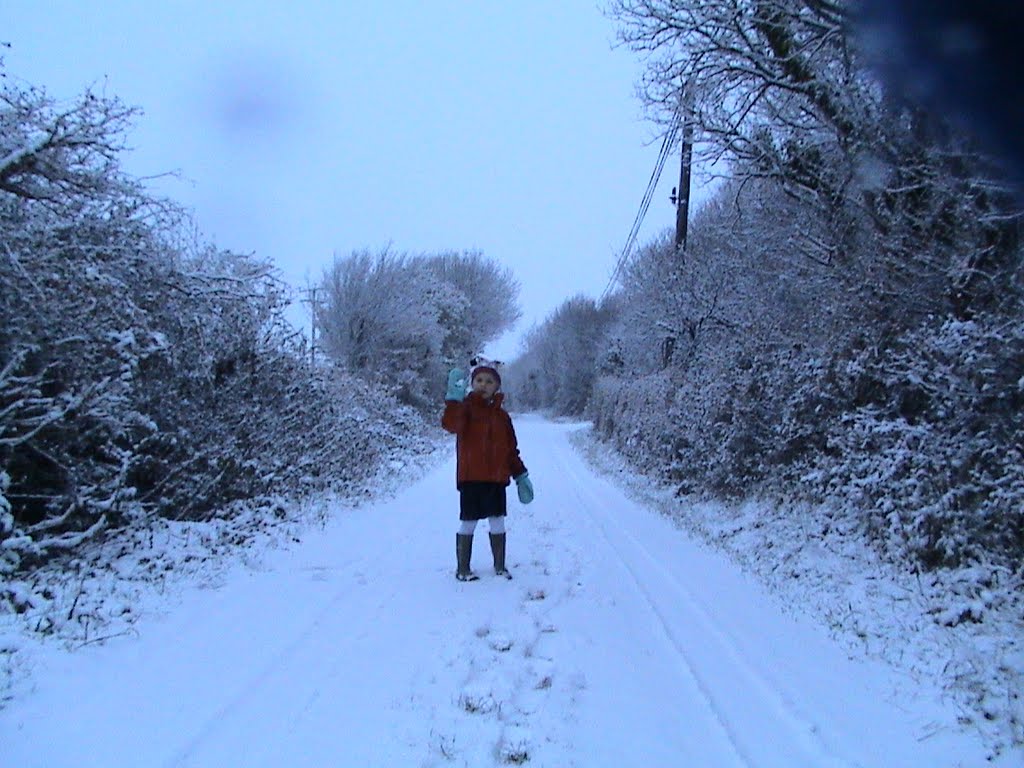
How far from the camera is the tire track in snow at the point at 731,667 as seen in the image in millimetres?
3236

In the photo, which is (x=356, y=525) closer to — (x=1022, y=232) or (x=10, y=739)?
(x=10, y=739)

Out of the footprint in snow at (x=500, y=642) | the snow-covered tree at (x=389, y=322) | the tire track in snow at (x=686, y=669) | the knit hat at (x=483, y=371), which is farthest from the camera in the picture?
the snow-covered tree at (x=389, y=322)

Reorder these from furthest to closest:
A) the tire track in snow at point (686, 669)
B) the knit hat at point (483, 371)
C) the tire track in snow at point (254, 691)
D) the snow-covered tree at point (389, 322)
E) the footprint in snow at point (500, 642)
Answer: the snow-covered tree at point (389, 322)
the knit hat at point (483, 371)
the footprint in snow at point (500, 642)
the tire track in snow at point (686, 669)
the tire track in snow at point (254, 691)

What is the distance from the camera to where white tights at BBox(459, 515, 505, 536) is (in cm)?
614

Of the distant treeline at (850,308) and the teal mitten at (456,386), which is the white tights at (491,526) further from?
the distant treeline at (850,308)

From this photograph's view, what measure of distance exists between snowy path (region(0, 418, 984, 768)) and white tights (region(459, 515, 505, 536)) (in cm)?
41

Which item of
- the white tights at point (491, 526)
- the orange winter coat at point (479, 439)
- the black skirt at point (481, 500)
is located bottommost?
the white tights at point (491, 526)

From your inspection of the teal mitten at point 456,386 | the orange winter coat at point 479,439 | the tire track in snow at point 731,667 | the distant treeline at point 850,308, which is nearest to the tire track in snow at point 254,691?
the orange winter coat at point 479,439

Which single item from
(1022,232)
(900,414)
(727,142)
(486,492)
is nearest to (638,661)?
(486,492)

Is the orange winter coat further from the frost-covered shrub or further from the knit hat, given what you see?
the frost-covered shrub

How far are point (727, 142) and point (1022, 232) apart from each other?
474cm

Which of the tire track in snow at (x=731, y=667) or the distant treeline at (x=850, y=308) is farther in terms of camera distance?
the distant treeline at (x=850, y=308)

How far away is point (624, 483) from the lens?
1462 cm

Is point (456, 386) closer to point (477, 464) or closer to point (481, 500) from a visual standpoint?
point (477, 464)
